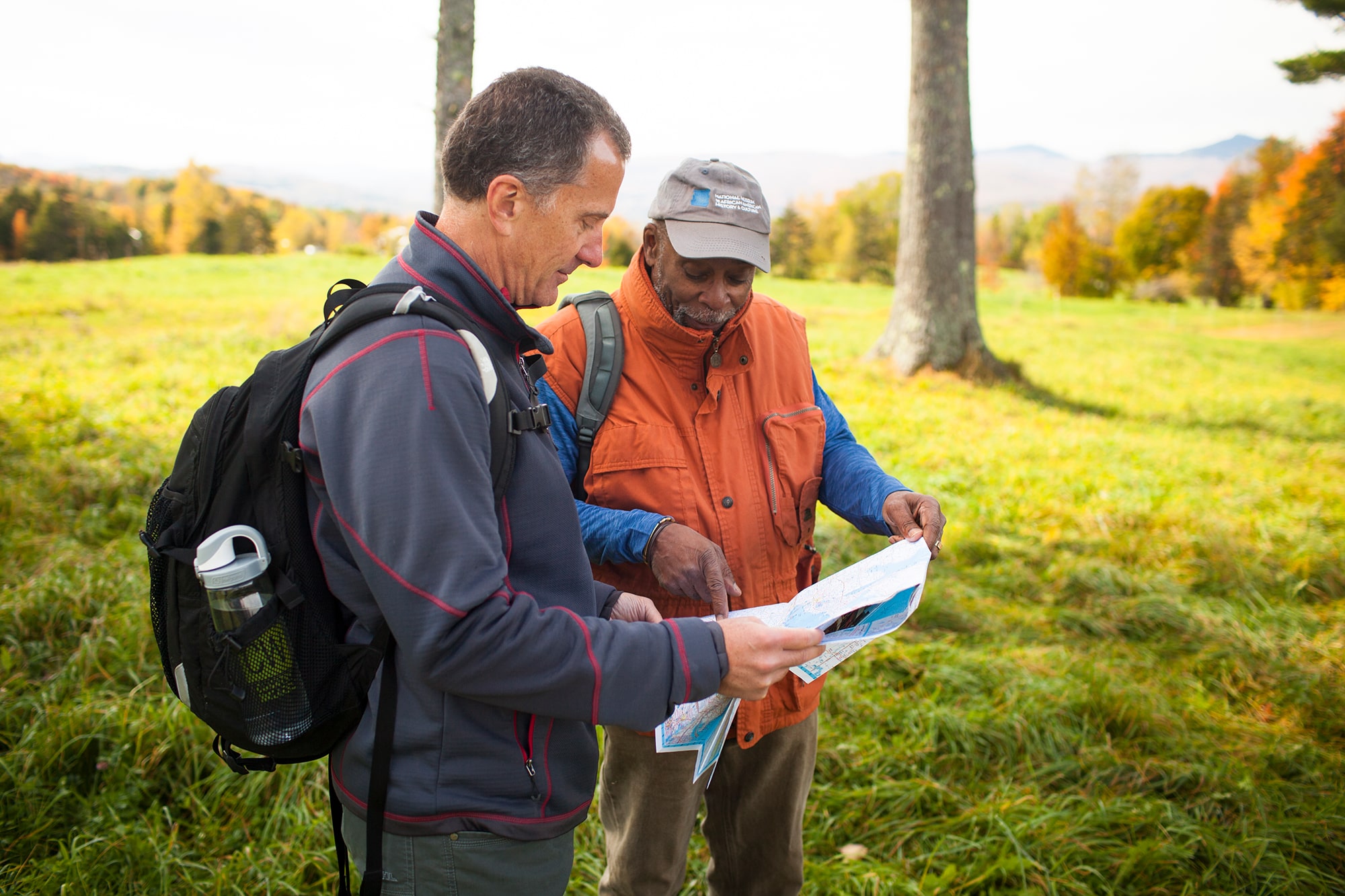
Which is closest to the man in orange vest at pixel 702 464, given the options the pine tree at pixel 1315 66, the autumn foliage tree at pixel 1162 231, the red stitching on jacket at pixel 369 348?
the red stitching on jacket at pixel 369 348

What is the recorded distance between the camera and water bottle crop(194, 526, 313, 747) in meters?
1.21

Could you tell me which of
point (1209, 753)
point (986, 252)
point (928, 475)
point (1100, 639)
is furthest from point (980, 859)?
point (986, 252)

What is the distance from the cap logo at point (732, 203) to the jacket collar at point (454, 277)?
2.68ft

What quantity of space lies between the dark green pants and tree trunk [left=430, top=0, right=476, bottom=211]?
390 cm

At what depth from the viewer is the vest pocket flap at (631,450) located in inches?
76.3

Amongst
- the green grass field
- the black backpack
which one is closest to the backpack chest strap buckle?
the black backpack

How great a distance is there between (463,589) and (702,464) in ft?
3.14

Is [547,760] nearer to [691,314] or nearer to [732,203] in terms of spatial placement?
[691,314]

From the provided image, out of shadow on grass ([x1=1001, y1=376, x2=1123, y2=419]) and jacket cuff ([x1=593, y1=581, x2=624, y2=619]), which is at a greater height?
jacket cuff ([x1=593, y1=581, x2=624, y2=619])

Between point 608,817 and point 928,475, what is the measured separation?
16.5ft

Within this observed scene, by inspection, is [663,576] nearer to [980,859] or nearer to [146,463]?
[980,859]

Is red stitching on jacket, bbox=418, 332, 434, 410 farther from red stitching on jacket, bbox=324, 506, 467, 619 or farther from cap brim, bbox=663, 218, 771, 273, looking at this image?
cap brim, bbox=663, 218, 771, 273

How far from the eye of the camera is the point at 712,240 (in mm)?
1976

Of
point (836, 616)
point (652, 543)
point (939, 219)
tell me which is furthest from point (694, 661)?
point (939, 219)
